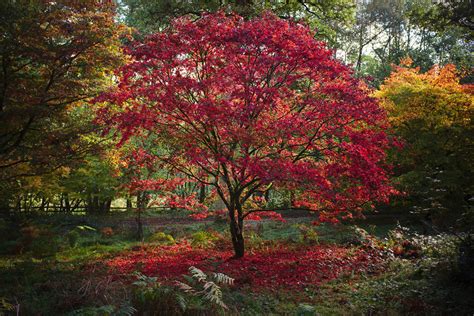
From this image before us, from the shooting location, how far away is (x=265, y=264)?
934 centimetres

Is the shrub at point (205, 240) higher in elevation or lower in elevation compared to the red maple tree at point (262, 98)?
lower

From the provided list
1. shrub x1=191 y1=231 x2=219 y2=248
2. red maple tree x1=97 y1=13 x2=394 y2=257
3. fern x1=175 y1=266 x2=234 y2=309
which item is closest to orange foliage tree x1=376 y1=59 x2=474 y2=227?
red maple tree x1=97 y1=13 x2=394 y2=257

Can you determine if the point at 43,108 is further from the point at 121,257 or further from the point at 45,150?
the point at 121,257

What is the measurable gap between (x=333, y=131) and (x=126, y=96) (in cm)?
510

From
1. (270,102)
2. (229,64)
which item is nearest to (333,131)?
(270,102)

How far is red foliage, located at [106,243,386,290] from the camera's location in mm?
8016

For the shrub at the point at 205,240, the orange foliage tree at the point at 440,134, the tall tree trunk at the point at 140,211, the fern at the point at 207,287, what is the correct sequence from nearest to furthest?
the fern at the point at 207,287
the shrub at the point at 205,240
the orange foliage tree at the point at 440,134
the tall tree trunk at the point at 140,211

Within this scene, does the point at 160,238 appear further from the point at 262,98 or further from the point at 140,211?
the point at 262,98

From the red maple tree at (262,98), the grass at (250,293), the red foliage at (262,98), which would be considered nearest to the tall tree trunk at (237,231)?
the red foliage at (262,98)

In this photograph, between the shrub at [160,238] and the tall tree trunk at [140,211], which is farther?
the tall tree trunk at [140,211]

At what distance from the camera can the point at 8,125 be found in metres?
9.36

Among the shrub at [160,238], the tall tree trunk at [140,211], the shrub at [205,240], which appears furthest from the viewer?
the tall tree trunk at [140,211]

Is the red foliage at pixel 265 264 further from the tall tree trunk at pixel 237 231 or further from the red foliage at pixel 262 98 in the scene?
the red foliage at pixel 262 98

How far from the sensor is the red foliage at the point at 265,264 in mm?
8016
